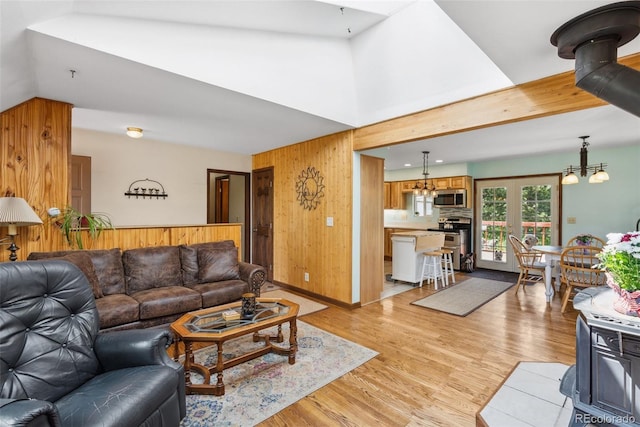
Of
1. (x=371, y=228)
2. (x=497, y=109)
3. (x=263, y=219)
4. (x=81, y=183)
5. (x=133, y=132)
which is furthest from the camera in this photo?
(x=263, y=219)

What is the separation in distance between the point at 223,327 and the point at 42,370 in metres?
1.08

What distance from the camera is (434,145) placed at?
197 inches

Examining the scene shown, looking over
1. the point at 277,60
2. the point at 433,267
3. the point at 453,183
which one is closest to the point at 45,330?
the point at 277,60

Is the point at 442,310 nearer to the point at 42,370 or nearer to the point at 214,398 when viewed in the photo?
the point at 214,398

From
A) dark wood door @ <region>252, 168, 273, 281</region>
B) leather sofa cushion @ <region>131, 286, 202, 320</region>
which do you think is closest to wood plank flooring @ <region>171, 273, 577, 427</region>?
leather sofa cushion @ <region>131, 286, 202, 320</region>

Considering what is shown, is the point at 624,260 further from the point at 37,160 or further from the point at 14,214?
the point at 37,160

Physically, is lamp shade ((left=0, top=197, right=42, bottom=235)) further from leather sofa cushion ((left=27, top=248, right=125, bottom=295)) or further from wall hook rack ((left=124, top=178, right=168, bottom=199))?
wall hook rack ((left=124, top=178, right=168, bottom=199))

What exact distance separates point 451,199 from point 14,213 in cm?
710

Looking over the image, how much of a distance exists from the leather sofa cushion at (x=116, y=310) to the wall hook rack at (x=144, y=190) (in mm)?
2283

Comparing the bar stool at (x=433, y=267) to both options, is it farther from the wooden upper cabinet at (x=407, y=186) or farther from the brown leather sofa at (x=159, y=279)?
the brown leather sofa at (x=159, y=279)

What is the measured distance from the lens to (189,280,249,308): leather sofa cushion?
3383mm

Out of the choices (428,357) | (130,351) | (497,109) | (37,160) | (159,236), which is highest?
(497,109)

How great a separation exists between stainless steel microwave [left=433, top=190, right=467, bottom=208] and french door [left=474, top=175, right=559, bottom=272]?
53cm

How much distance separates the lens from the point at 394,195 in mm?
8039
